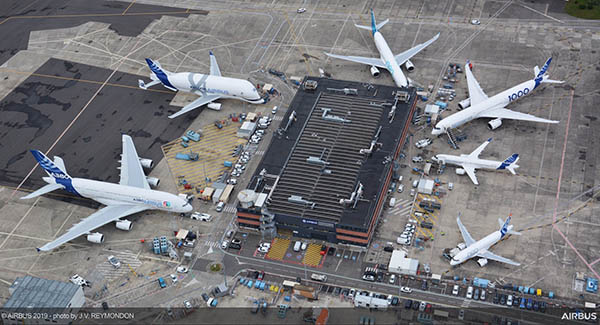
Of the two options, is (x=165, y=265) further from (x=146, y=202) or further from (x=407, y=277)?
(x=407, y=277)

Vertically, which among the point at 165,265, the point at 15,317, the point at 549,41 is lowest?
the point at 15,317

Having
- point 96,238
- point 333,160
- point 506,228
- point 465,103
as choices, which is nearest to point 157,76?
point 96,238

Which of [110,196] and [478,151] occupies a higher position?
[478,151]

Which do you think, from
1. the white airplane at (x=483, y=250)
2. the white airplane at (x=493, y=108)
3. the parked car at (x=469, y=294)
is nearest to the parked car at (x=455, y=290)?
the parked car at (x=469, y=294)

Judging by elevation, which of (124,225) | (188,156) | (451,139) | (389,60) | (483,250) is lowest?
(124,225)

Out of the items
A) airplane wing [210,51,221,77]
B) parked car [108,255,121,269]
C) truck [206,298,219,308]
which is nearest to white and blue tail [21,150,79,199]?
parked car [108,255,121,269]

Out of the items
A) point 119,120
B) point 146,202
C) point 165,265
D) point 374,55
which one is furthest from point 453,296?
point 119,120

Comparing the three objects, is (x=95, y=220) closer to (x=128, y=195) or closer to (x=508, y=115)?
(x=128, y=195)

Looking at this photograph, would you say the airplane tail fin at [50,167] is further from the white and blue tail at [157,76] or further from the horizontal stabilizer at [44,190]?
the white and blue tail at [157,76]
